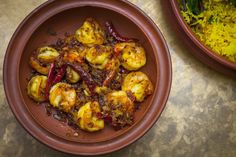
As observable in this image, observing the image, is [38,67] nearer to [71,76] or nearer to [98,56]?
[71,76]

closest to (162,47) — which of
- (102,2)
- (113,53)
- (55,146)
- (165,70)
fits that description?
(165,70)

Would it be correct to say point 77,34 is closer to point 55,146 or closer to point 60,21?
point 60,21

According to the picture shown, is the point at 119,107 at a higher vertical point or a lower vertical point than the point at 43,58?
lower

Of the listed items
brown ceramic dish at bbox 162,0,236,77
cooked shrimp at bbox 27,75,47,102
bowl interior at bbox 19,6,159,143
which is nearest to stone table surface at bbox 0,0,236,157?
brown ceramic dish at bbox 162,0,236,77

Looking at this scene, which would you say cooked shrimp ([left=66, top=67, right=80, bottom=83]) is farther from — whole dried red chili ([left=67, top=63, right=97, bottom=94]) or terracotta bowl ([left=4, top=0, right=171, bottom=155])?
terracotta bowl ([left=4, top=0, right=171, bottom=155])

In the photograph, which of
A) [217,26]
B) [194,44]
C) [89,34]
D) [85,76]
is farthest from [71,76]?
[217,26]

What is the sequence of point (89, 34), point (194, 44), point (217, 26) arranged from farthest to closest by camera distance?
1. point (217, 26)
2. point (194, 44)
3. point (89, 34)
